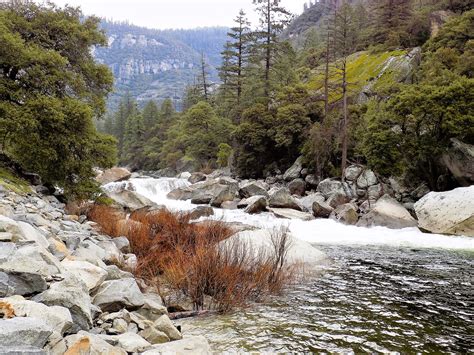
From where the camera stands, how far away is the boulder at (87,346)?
3386 mm

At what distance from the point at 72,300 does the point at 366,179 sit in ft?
77.1

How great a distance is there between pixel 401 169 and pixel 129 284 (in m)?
20.0

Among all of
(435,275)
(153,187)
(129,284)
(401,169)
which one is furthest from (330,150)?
(129,284)

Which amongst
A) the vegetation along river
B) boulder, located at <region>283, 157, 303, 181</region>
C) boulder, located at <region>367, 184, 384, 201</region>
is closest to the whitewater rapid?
the vegetation along river

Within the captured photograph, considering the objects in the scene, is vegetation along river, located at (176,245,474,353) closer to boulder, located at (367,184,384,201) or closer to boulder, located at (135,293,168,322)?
boulder, located at (135,293,168,322)

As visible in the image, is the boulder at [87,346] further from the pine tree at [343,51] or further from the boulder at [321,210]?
the pine tree at [343,51]

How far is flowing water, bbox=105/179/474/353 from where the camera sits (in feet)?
19.1

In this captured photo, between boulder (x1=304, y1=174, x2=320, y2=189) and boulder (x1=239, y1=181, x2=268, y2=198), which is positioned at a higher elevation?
boulder (x1=304, y1=174, x2=320, y2=189)

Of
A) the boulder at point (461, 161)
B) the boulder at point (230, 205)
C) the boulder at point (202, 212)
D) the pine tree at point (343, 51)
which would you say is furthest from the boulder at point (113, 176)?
the boulder at point (461, 161)

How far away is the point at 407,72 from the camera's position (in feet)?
116

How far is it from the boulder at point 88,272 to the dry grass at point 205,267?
164 cm

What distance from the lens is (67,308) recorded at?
4.04 m

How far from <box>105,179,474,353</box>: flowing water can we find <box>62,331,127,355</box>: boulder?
2.24 m

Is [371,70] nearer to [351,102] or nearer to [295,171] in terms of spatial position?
[351,102]
